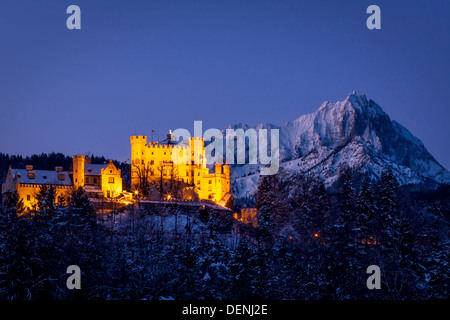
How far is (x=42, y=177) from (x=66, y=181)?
339cm

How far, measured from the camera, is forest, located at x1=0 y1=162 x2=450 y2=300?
197 feet

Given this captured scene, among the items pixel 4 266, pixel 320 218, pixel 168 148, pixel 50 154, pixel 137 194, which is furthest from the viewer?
pixel 50 154

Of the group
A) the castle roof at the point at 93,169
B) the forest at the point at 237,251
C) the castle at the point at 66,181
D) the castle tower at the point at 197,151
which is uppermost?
the castle tower at the point at 197,151

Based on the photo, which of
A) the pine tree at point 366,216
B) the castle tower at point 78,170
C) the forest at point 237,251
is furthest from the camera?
the castle tower at point 78,170

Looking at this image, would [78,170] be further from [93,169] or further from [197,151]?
[197,151]

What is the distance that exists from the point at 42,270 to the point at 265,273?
2290 centimetres

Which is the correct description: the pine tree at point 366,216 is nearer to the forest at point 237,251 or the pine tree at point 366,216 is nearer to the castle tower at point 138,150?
the forest at point 237,251

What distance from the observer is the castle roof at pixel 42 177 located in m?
93.8

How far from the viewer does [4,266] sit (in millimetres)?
59312

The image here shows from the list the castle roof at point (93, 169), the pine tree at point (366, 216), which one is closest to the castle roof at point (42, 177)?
the castle roof at point (93, 169)

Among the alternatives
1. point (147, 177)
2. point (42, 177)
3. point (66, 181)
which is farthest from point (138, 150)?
point (42, 177)
